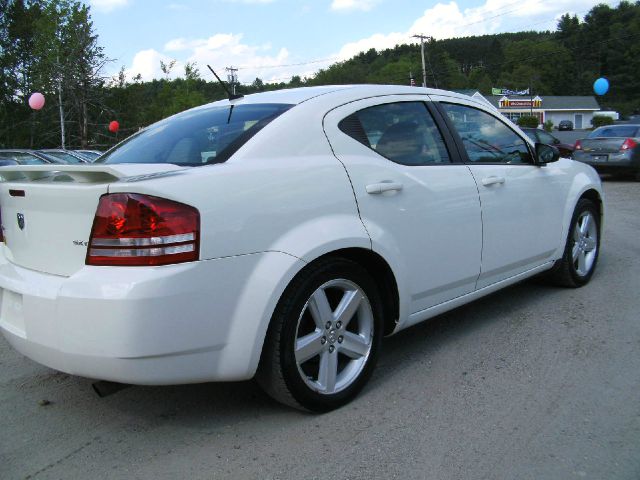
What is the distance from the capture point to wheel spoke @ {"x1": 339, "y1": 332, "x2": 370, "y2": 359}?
9.52 ft

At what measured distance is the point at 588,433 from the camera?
2588 millimetres

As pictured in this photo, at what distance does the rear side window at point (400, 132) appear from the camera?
3.14 meters

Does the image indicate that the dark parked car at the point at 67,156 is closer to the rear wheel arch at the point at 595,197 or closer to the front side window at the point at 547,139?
the front side window at the point at 547,139

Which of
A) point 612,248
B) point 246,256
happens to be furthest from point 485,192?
point 612,248

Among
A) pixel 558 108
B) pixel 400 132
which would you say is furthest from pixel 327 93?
pixel 558 108

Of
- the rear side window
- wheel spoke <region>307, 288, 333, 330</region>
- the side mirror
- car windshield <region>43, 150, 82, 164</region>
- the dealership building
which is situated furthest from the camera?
the dealership building

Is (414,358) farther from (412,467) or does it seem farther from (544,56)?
(544,56)

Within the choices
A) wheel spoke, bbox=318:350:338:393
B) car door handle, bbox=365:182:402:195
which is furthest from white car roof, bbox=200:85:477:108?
wheel spoke, bbox=318:350:338:393

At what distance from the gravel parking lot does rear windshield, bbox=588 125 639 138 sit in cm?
1224

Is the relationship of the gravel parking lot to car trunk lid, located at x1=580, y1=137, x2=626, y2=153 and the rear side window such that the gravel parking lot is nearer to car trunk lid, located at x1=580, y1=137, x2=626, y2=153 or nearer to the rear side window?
the rear side window

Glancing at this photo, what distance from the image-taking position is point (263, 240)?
2.49m

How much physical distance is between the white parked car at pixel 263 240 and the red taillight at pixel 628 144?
11837 millimetres

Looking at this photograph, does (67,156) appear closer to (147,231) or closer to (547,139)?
(547,139)

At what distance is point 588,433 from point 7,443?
8.66 ft
